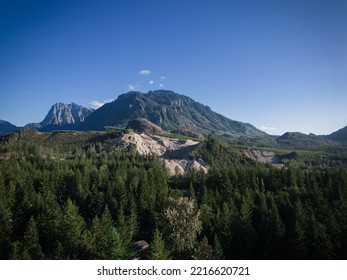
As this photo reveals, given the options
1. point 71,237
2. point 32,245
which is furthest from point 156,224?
point 32,245

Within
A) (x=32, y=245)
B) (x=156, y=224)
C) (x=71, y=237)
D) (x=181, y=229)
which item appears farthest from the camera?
(x=156, y=224)

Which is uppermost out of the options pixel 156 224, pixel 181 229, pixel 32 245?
pixel 181 229

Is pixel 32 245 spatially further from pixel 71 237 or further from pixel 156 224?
pixel 156 224

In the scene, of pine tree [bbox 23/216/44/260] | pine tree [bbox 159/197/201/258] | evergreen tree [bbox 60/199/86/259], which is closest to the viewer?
pine tree [bbox 23/216/44/260]

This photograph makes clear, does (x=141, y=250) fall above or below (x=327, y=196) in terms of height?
below

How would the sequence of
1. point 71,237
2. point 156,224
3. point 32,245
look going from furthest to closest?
point 156,224 < point 71,237 < point 32,245

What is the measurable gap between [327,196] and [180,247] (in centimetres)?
7021

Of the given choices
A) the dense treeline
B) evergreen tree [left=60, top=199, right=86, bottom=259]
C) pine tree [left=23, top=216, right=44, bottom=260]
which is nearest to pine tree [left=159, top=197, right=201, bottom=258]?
the dense treeline

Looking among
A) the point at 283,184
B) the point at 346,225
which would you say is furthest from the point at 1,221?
the point at 283,184

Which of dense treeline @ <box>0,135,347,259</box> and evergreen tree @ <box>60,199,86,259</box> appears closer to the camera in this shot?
dense treeline @ <box>0,135,347,259</box>

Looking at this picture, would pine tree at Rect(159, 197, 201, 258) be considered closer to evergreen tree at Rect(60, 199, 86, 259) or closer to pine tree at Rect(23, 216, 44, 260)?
evergreen tree at Rect(60, 199, 86, 259)
